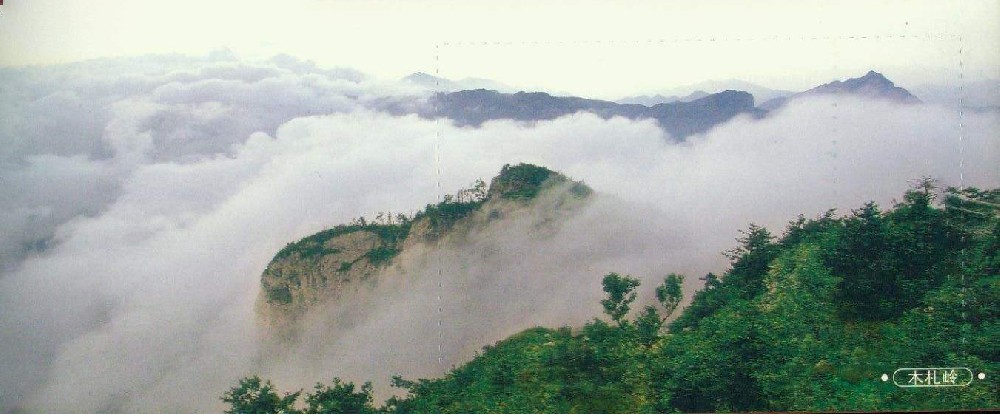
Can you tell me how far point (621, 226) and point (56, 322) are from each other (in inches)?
119

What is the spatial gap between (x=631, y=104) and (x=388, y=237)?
58.9 inches

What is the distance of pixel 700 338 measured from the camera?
4.01 metres

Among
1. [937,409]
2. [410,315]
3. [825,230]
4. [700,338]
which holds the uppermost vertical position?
[825,230]

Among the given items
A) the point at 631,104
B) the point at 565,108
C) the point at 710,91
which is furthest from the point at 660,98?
the point at 565,108

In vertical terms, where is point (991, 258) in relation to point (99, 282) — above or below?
below

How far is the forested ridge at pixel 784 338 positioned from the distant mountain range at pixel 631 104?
65 cm

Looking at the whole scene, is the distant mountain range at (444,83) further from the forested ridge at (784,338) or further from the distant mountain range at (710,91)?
the forested ridge at (784,338)

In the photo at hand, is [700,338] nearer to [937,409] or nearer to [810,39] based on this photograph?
[937,409]

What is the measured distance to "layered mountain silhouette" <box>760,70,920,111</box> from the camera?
3.97 m

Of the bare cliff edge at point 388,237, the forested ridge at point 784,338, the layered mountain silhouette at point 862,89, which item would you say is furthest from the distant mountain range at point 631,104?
the forested ridge at point 784,338

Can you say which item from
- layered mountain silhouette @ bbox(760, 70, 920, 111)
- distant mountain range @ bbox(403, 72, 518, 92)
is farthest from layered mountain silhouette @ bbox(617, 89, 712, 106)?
distant mountain range @ bbox(403, 72, 518, 92)

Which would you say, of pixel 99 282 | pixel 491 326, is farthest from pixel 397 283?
pixel 99 282

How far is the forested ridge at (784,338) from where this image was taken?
155 inches

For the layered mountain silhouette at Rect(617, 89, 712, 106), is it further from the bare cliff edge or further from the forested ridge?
the forested ridge
